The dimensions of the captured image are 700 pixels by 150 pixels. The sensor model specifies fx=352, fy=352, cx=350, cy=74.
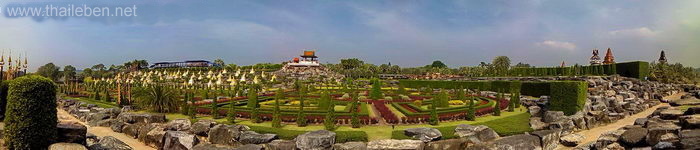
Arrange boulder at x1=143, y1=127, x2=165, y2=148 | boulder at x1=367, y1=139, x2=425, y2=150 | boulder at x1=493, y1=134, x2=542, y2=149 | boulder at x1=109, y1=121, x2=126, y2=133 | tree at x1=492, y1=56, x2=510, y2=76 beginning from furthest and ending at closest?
tree at x1=492, y1=56, x2=510, y2=76, boulder at x1=109, y1=121, x2=126, y2=133, boulder at x1=143, y1=127, x2=165, y2=148, boulder at x1=367, y1=139, x2=425, y2=150, boulder at x1=493, y1=134, x2=542, y2=149

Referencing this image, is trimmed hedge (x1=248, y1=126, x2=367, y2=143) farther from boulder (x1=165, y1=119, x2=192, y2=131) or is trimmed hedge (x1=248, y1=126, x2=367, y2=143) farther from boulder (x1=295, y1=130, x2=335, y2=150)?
boulder (x1=165, y1=119, x2=192, y2=131)

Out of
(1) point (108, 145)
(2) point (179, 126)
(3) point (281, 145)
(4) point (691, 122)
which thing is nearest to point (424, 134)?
(3) point (281, 145)

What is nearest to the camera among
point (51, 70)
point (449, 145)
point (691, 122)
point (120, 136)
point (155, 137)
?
point (691, 122)

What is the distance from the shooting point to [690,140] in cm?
1215

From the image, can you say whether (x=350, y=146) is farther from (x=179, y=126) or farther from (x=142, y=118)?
Result: (x=142, y=118)

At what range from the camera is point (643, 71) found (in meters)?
42.6

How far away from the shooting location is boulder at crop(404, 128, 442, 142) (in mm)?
17203

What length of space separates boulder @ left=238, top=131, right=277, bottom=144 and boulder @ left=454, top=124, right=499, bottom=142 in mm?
9578

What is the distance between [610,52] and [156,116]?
64077mm

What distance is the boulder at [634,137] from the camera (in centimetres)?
1516

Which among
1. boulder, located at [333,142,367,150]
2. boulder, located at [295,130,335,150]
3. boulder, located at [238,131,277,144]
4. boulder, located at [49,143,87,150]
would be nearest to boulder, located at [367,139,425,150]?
boulder, located at [333,142,367,150]

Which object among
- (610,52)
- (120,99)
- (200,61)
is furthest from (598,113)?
(200,61)

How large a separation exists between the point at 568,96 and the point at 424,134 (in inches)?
503

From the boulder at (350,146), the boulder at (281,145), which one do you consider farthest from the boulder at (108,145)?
the boulder at (350,146)
